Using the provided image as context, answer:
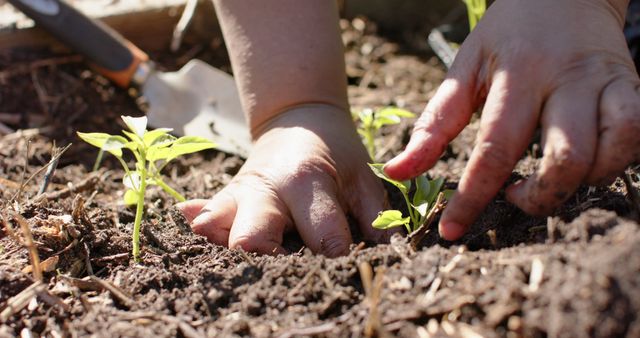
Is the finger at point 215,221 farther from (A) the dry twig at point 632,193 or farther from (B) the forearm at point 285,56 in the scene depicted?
(A) the dry twig at point 632,193

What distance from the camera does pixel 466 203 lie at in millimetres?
1363

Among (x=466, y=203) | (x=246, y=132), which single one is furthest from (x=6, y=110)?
(x=466, y=203)

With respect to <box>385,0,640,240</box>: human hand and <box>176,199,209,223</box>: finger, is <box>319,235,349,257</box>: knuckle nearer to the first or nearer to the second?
<box>385,0,640,240</box>: human hand

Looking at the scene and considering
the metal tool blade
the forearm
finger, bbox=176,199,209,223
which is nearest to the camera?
finger, bbox=176,199,209,223

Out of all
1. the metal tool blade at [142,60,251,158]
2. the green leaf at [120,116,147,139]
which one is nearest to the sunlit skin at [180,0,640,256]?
the green leaf at [120,116,147,139]

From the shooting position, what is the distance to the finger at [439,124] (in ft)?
4.62

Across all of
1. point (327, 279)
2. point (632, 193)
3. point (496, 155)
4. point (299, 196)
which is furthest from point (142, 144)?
point (632, 193)

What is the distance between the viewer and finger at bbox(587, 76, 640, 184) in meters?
1.21

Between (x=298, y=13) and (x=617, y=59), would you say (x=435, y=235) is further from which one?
(x=298, y=13)

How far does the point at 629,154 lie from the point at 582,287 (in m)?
0.37

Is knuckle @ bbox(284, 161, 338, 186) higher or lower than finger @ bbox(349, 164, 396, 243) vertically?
higher

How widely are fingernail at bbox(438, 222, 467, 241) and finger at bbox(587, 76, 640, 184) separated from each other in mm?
280

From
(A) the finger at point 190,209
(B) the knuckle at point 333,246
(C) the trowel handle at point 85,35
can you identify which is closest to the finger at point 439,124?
(B) the knuckle at point 333,246

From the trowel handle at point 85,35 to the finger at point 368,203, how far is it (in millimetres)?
1311
